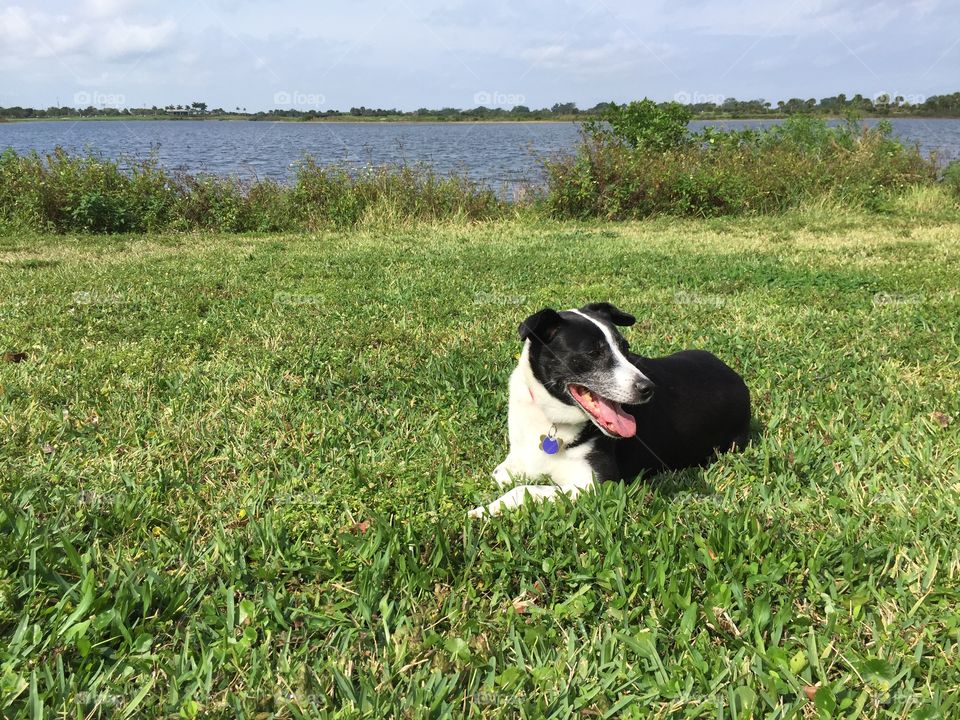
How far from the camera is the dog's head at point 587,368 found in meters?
3.28

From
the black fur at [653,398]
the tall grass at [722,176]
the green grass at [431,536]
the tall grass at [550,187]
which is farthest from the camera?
the tall grass at [722,176]

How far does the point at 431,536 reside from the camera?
113 inches

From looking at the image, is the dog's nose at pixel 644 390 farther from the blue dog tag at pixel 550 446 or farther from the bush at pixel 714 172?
the bush at pixel 714 172

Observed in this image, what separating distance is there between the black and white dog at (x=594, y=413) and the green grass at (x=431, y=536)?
0.21m

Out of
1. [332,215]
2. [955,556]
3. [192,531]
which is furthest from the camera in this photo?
[332,215]

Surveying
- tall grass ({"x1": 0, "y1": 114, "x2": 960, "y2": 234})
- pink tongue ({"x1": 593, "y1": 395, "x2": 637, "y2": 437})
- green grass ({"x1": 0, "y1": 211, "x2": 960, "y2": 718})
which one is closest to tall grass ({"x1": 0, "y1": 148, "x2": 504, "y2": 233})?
tall grass ({"x1": 0, "y1": 114, "x2": 960, "y2": 234})

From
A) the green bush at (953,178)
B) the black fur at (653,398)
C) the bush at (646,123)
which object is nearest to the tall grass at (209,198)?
the bush at (646,123)

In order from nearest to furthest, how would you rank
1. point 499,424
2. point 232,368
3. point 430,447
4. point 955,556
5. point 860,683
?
point 860,683 < point 955,556 < point 430,447 < point 499,424 < point 232,368

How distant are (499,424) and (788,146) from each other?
641 inches

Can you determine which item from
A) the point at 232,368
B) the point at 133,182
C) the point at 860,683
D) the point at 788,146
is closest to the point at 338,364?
the point at 232,368

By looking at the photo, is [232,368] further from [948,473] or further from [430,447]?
[948,473]

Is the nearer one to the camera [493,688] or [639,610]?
[493,688]

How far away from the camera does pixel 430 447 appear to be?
→ 392 cm

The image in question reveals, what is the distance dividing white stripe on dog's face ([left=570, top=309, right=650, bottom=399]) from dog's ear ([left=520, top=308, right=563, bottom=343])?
230mm
